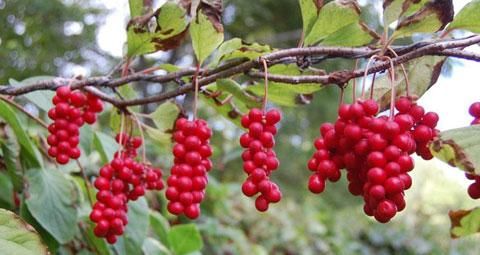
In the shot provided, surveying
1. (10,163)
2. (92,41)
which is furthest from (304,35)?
(92,41)

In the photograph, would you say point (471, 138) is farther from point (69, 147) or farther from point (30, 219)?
point (30, 219)

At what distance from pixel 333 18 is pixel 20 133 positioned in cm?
59

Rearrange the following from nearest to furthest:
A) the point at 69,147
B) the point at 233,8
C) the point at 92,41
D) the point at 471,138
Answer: the point at 471,138 < the point at 69,147 < the point at 92,41 < the point at 233,8

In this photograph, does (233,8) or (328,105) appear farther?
(328,105)

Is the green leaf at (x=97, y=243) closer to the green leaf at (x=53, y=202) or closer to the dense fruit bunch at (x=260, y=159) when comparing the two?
the green leaf at (x=53, y=202)

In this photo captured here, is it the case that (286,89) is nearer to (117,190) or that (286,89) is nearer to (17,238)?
(117,190)

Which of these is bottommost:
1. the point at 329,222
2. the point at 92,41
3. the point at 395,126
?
the point at 395,126

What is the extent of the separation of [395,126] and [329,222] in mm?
3421

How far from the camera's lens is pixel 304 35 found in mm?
862

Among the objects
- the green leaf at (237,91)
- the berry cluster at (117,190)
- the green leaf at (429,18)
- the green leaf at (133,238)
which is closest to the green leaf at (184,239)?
the green leaf at (133,238)

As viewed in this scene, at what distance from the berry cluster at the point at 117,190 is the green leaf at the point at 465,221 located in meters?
0.47

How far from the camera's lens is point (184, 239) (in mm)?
1522

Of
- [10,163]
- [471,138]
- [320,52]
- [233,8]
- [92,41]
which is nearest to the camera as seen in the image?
[471,138]

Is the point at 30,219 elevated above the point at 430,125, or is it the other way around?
the point at 430,125
